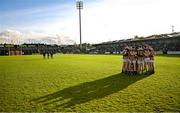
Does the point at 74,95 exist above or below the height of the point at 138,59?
below

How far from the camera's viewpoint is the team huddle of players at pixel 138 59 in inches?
695

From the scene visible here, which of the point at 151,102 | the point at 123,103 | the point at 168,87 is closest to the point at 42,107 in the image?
the point at 123,103

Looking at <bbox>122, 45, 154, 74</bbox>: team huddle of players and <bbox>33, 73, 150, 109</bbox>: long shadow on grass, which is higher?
<bbox>122, 45, 154, 74</bbox>: team huddle of players

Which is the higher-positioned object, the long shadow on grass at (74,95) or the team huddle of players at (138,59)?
the team huddle of players at (138,59)

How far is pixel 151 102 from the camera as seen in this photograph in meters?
9.09

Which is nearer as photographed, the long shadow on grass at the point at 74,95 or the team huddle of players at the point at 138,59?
the long shadow on grass at the point at 74,95

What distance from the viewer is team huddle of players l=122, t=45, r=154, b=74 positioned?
17.7 meters

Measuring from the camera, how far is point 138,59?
1769 centimetres

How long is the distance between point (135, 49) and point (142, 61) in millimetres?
1169

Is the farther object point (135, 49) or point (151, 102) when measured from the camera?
point (135, 49)

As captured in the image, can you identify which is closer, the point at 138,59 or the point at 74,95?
the point at 74,95

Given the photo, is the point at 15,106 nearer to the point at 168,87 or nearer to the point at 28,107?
the point at 28,107

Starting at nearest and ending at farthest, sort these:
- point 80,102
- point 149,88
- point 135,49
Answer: point 80,102 < point 149,88 < point 135,49

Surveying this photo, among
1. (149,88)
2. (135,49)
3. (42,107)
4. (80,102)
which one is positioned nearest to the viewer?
(42,107)
